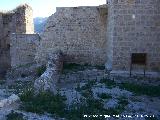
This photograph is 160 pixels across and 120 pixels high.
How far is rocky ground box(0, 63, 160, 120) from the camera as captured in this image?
11.0 m

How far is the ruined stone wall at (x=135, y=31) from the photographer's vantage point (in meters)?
15.4

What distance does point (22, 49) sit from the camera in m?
20.3

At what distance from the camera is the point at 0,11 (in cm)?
2623

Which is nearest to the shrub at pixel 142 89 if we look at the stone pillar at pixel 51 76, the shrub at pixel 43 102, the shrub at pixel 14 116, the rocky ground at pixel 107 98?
the rocky ground at pixel 107 98

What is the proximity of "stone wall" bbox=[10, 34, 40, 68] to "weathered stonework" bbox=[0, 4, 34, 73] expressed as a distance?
17.4 ft

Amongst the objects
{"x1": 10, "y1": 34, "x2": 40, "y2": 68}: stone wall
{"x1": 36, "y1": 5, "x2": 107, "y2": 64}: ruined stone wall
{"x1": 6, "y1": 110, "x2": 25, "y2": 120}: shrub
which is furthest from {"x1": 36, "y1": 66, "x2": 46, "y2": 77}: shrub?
{"x1": 6, "y1": 110, "x2": 25, "y2": 120}: shrub

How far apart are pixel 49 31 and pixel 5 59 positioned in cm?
881

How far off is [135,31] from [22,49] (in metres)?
6.94

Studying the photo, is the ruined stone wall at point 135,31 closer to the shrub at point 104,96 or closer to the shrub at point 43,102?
the shrub at point 104,96

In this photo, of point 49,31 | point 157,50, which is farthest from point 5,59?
point 157,50

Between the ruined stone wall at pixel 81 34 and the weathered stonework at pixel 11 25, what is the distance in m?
7.89

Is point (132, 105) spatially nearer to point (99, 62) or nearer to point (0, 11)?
point (99, 62)

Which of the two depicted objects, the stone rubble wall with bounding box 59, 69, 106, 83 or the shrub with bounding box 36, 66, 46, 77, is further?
the shrub with bounding box 36, 66, 46, 77

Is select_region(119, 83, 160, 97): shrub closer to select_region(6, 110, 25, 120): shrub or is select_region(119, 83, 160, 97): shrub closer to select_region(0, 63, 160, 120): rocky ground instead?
select_region(0, 63, 160, 120): rocky ground
